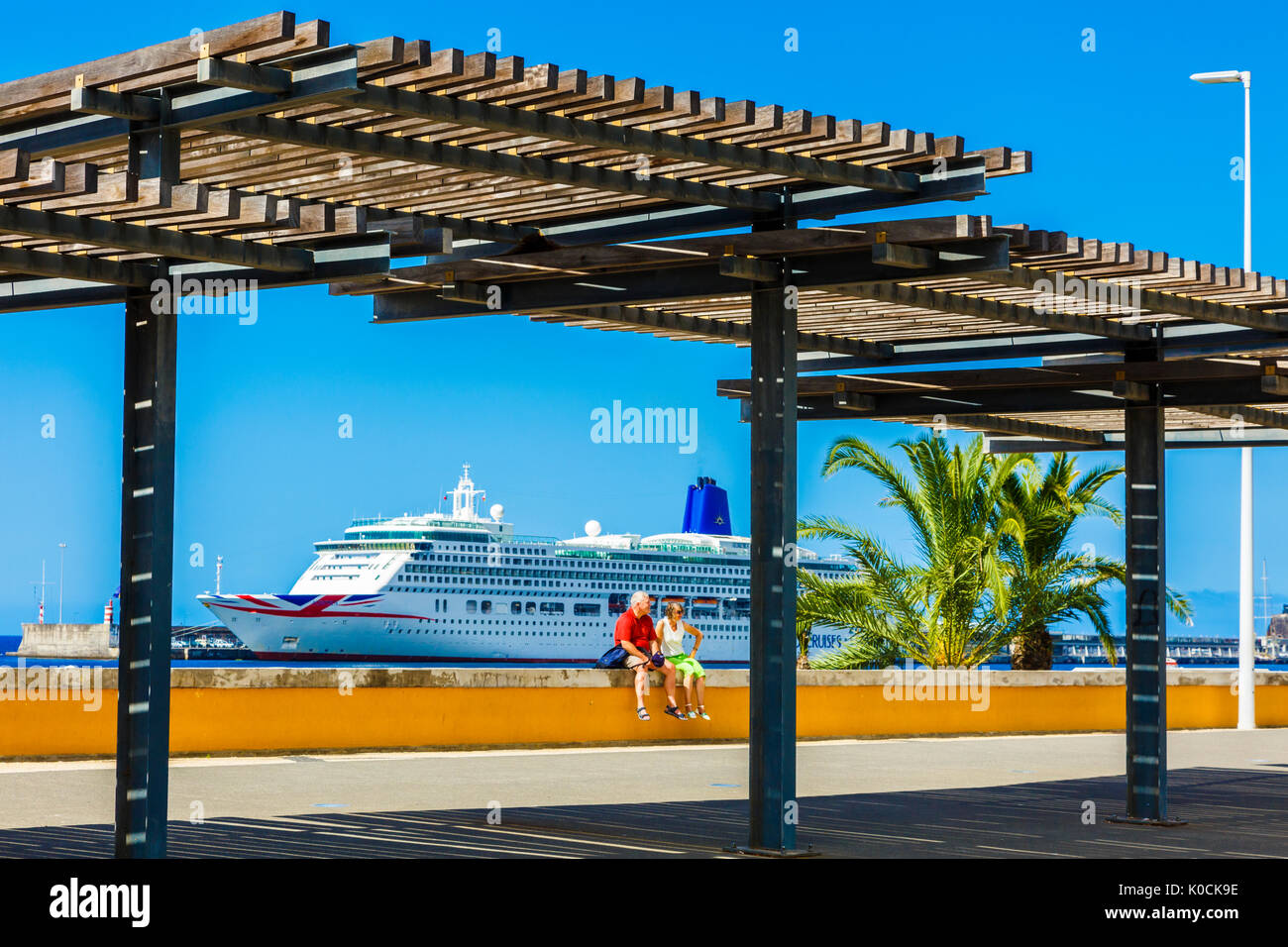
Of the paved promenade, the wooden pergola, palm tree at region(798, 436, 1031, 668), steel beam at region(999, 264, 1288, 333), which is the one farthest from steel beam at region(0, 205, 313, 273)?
palm tree at region(798, 436, 1031, 668)

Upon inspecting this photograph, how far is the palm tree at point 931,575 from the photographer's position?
76.8 ft

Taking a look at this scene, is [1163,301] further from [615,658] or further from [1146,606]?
[615,658]

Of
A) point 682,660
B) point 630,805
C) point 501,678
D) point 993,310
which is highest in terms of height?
point 993,310

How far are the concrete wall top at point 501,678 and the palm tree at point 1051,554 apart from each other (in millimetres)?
2014

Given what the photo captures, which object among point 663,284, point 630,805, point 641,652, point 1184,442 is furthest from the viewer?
point 641,652

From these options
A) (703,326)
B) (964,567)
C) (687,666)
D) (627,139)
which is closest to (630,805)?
(703,326)

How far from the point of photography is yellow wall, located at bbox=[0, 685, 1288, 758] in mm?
13953

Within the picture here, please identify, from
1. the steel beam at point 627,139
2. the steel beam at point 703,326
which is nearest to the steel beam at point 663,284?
the steel beam at point 703,326

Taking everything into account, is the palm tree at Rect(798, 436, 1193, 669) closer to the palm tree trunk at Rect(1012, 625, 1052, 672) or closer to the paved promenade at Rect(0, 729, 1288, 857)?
the palm tree trunk at Rect(1012, 625, 1052, 672)

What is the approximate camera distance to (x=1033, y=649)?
964 inches

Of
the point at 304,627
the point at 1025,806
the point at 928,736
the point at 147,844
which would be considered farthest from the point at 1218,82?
the point at 304,627

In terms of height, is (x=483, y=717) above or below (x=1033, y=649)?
below

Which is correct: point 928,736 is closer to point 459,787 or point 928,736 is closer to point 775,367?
point 459,787

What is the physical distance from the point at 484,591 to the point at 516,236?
8666 cm
